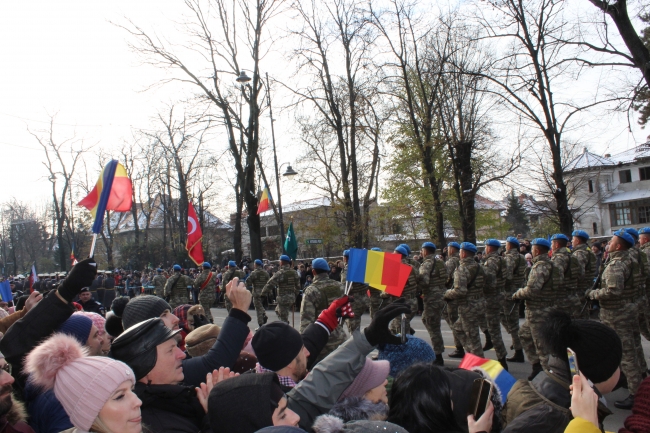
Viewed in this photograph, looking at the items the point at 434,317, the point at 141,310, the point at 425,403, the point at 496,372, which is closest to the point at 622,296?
the point at 434,317

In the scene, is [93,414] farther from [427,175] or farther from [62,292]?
[427,175]

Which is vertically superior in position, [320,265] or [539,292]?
[320,265]

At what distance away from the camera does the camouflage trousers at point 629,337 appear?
6.50 m

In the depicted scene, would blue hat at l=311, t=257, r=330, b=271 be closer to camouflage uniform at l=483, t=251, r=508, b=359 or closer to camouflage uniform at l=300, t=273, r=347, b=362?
camouflage uniform at l=300, t=273, r=347, b=362

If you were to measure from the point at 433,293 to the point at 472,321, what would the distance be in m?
1.15

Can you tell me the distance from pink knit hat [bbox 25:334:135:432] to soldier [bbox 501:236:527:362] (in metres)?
8.20

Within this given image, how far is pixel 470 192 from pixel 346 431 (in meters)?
22.1

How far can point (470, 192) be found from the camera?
23.2 meters

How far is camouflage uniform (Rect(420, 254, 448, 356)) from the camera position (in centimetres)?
946

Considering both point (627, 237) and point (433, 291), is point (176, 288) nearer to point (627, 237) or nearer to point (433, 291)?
point (433, 291)

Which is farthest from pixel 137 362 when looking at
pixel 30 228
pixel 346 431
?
pixel 30 228

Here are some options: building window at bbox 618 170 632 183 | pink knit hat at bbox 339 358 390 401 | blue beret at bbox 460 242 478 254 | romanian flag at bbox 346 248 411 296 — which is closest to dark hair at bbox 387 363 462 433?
pink knit hat at bbox 339 358 390 401

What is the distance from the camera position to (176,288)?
623 inches

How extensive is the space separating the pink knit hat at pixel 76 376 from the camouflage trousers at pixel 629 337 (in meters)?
6.15
